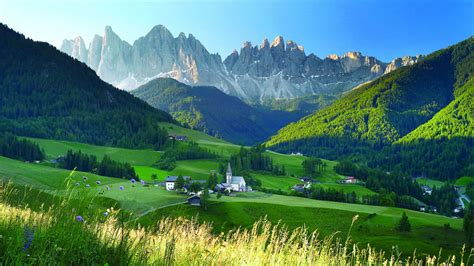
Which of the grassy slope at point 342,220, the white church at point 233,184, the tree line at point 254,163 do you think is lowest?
the grassy slope at point 342,220

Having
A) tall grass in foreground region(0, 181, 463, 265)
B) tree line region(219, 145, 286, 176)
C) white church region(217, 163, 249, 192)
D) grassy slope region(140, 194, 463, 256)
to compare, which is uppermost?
tall grass in foreground region(0, 181, 463, 265)

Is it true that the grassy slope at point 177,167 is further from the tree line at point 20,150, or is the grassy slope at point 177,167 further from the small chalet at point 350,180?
the tree line at point 20,150

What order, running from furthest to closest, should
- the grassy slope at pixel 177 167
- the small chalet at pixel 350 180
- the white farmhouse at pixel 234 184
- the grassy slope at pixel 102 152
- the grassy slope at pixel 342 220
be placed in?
the grassy slope at pixel 102 152 < the small chalet at pixel 350 180 < the grassy slope at pixel 177 167 < the white farmhouse at pixel 234 184 < the grassy slope at pixel 342 220

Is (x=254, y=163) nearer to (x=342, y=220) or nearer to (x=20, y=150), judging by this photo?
(x=20, y=150)

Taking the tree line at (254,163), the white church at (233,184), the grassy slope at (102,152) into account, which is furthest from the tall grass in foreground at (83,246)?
the grassy slope at (102,152)

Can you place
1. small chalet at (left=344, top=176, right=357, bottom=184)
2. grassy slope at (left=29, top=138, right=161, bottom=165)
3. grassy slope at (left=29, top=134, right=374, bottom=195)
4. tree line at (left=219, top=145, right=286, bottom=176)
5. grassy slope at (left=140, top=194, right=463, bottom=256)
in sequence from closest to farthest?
grassy slope at (left=140, top=194, right=463, bottom=256)
grassy slope at (left=29, top=134, right=374, bottom=195)
small chalet at (left=344, top=176, right=357, bottom=184)
grassy slope at (left=29, top=138, right=161, bottom=165)
tree line at (left=219, top=145, right=286, bottom=176)

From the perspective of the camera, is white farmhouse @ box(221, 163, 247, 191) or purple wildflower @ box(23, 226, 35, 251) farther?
white farmhouse @ box(221, 163, 247, 191)

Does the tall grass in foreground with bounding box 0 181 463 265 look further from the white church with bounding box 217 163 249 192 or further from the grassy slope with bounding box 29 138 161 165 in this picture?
the grassy slope with bounding box 29 138 161 165

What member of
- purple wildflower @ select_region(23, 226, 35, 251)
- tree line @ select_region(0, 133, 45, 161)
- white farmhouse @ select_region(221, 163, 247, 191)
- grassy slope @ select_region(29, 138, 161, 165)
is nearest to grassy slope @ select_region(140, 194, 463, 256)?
white farmhouse @ select_region(221, 163, 247, 191)

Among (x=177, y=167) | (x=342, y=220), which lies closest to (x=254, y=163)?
(x=177, y=167)

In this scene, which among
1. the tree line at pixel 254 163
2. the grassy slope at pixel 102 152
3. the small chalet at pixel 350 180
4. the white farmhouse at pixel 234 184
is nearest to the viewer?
the white farmhouse at pixel 234 184

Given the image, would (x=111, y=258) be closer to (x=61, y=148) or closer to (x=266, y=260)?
(x=266, y=260)

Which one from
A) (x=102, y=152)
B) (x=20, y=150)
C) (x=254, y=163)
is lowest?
(x=254, y=163)

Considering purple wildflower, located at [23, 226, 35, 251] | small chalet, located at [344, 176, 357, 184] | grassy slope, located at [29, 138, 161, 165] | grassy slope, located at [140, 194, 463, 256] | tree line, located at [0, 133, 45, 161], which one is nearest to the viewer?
purple wildflower, located at [23, 226, 35, 251]
